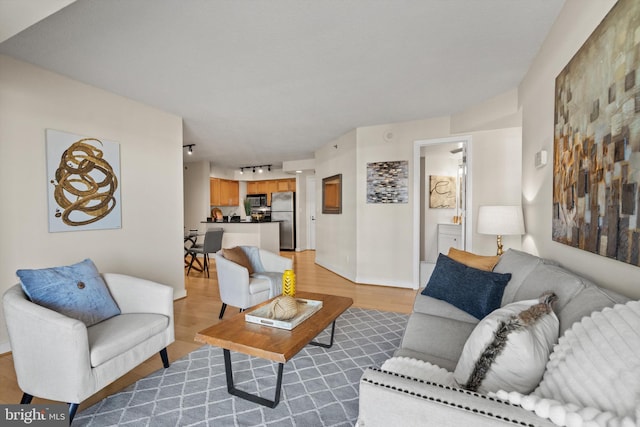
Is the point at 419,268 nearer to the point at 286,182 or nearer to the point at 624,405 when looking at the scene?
the point at 624,405

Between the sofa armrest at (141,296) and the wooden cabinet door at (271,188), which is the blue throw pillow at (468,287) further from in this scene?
the wooden cabinet door at (271,188)

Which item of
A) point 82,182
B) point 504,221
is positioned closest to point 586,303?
point 504,221

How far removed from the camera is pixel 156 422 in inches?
62.0

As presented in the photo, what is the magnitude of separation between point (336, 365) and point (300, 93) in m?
2.63

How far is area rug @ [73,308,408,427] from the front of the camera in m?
1.60

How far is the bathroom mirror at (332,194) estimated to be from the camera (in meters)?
5.14

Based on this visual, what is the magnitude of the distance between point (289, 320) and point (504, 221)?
2.13m

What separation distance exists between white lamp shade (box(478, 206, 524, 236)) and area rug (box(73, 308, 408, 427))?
4.57 feet

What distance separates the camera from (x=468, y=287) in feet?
6.34

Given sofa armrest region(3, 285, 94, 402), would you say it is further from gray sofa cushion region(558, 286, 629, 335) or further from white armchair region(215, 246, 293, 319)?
gray sofa cushion region(558, 286, 629, 335)

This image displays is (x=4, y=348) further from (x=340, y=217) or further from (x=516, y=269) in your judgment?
(x=340, y=217)

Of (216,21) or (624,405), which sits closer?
(624,405)

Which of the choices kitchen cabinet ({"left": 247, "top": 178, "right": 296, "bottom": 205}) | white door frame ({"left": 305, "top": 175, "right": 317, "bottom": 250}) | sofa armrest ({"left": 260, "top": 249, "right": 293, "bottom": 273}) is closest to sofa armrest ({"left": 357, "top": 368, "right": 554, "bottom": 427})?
sofa armrest ({"left": 260, "top": 249, "right": 293, "bottom": 273})

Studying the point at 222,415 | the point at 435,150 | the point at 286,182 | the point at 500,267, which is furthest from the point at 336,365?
the point at 286,182
